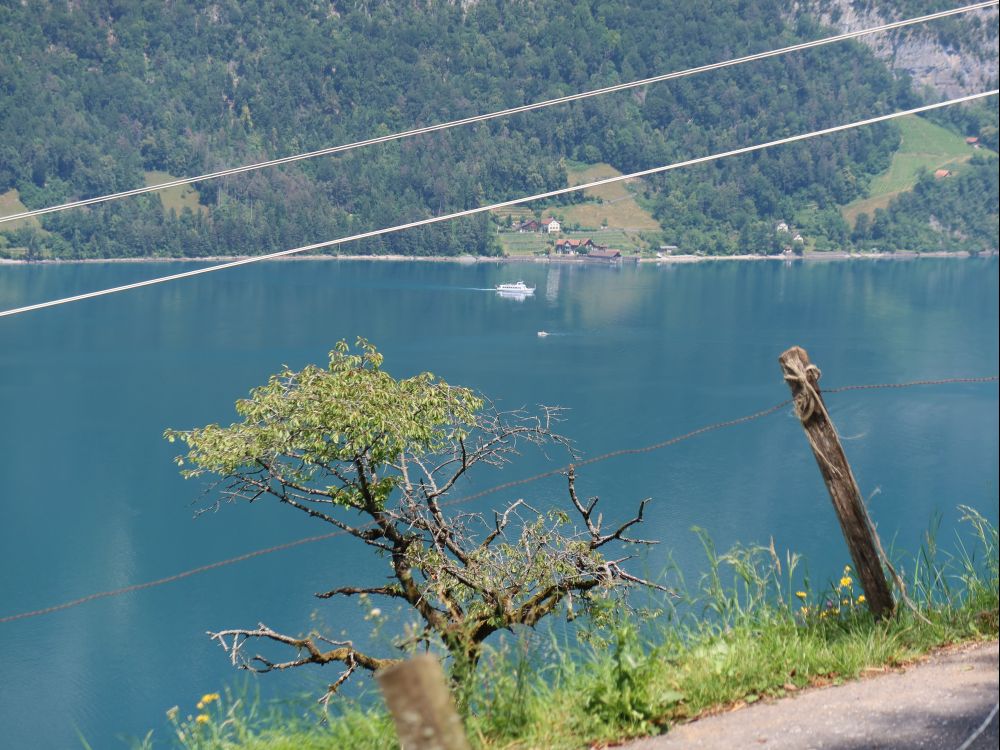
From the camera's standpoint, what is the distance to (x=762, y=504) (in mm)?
20953

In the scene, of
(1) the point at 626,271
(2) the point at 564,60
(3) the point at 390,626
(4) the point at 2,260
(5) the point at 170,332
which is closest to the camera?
(3) the point at 390,626

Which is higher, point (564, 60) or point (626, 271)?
point (564, 60)

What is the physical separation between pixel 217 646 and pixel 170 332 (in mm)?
29558

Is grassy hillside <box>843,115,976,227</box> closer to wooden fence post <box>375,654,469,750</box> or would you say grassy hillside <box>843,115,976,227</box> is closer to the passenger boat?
the passenger boat

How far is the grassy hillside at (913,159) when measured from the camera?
89750mm

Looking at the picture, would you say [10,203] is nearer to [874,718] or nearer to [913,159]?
[913,159]

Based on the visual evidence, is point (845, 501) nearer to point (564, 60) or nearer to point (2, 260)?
point (2, 260)

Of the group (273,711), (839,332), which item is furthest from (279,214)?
(273,711)

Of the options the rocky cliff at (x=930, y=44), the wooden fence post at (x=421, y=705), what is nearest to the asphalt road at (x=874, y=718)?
the wooden fence post at (x=421, y=705)

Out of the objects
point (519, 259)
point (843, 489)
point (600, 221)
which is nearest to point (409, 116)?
point (600, 221)

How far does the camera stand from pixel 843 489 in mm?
2594

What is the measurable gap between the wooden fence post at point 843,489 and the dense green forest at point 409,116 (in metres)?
63.3

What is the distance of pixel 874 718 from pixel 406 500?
2.29 meters

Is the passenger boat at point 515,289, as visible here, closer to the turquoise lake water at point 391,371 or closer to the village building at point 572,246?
the turquoise lake water at point 391,371
